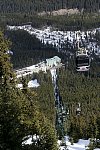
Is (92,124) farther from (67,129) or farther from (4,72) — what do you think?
(4,72)

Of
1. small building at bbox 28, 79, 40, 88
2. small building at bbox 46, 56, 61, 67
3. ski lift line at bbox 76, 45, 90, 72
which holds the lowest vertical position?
small building at bbox 28, 79, 40, 88

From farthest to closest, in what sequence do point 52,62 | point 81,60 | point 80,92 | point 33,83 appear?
point 52,62 → point 33,83 → point 80,92 → point 81,60

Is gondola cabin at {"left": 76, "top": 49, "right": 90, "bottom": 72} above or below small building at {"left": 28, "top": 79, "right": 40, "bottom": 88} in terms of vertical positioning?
above

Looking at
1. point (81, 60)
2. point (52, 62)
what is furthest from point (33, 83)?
point (81, 60)

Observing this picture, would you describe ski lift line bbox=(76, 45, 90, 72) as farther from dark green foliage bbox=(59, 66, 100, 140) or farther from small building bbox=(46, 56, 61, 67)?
small building bbox=(46, 56, 61, 67)

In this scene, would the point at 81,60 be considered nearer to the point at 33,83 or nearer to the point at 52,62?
the point at 33,83

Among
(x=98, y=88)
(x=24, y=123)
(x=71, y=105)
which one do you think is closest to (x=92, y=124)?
(x=24, y=123)

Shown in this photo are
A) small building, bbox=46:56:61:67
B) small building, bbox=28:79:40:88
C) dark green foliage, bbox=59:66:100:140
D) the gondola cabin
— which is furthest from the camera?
small building, bbox=46:56:61:67

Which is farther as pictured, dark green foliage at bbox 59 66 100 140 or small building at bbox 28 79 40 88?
small building at bbox 28 79 40 88

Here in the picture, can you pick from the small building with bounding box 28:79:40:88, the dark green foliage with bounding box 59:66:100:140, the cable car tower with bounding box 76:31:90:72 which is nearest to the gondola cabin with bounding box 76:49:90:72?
the cable car tower with bounding box 76:31:90:72

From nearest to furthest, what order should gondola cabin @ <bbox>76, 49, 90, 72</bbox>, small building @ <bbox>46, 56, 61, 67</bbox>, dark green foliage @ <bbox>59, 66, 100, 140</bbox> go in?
1. gondola cabin @ <bbox>76, 49, 90, 72</bbox>
2. dark green foliage @ <bbox>59, 66, 100, 140</bbox>
3. small building @ <bbox>46, 56, 61, 67</bbox>

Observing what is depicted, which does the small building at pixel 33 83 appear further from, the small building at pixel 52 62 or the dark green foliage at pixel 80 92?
the small building at pixel 52 62
